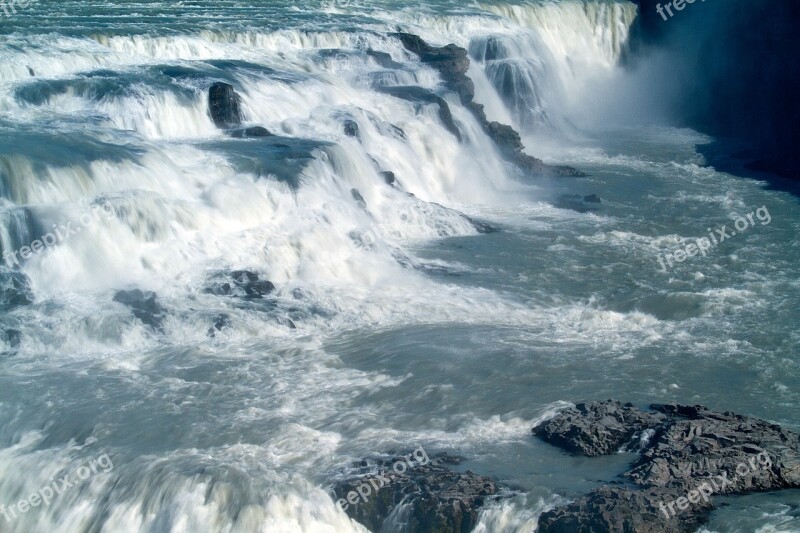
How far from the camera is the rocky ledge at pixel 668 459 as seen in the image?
950 cm

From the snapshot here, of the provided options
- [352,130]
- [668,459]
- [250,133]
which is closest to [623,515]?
[668,459]

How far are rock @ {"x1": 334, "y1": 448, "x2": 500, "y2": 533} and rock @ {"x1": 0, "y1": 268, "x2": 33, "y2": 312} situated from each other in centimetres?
682

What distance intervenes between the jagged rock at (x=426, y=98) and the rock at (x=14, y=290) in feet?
43.7

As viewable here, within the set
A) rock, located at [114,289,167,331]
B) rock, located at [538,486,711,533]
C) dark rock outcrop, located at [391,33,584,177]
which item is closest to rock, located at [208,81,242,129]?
rock, located at [114,289,167,331]

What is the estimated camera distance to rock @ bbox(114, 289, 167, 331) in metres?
14.6


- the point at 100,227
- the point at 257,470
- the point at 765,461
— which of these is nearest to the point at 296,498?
the point at 257,470

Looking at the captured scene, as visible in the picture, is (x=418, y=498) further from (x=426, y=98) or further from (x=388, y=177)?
(x=426, y=98)

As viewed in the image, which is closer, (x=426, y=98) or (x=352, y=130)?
(x=352, y=130)

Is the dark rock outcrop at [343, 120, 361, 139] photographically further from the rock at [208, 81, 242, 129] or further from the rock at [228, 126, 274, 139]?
the rock at [208, 81, 242, 129]

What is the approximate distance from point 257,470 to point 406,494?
173 centimetres

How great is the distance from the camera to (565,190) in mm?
24500

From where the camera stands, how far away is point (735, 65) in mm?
33094

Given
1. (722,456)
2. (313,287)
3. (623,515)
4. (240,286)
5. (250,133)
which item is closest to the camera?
(623,515)

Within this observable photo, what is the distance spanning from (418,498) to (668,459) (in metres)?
2.73
